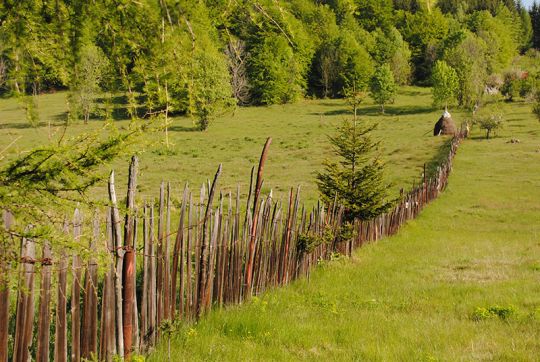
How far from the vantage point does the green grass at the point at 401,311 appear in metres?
5.21

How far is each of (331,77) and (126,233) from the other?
7530cm

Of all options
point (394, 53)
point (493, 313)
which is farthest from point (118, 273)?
point (394, 53)

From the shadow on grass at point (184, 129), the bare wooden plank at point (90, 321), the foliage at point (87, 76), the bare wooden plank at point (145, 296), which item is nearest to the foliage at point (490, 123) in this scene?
the shadow on grass at point (184, 129)

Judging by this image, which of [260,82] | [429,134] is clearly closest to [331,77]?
[260,82]

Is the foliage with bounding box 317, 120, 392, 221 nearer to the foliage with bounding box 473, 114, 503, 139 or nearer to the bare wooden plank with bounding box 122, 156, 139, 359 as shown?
the bare wooden plank with bounding box 122, 156, 139, 359

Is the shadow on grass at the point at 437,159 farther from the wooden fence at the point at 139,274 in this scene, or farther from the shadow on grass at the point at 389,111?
the shadow on grass at the point at 389,111

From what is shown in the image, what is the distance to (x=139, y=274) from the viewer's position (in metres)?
7.39

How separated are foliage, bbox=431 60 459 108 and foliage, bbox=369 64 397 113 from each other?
5.45 m

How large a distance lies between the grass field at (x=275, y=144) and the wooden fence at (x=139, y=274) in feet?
4.53

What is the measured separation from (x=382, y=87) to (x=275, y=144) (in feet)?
85.3

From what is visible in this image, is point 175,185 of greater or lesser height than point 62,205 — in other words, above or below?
below

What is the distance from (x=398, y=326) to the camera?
612 centimetres

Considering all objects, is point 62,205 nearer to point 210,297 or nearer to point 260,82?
point 210,297

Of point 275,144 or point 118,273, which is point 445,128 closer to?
point 275,144
